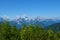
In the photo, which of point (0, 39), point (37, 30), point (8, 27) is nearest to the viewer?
point (0, 39)

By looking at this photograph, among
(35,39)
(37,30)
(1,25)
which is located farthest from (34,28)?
(1,25)

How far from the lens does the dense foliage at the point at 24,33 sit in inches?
1270

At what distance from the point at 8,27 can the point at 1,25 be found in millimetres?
1361

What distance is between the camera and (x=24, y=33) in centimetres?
3431

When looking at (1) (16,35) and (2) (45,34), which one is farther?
(2) (45,34)

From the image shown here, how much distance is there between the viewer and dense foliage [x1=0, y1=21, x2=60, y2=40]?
106 feet

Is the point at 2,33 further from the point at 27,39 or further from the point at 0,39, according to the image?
the point at 27,39

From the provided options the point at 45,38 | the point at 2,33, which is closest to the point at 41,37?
the point at 45,38

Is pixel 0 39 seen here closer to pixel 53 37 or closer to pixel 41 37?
pixel 41 37

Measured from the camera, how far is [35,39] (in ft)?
106

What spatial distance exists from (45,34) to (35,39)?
4.60 metres

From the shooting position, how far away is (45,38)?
34.3 metres

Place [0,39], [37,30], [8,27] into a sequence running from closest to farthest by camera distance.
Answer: [0,39] < [8,27] < [37,30]

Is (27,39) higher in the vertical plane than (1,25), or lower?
lower
